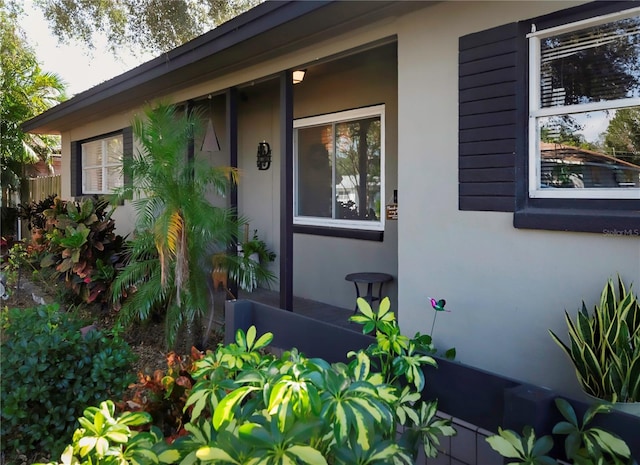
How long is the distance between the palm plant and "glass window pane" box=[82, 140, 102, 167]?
5759 mm

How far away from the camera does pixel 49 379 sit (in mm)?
3412

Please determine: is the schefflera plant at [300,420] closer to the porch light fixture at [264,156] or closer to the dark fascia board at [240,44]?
the dark fascia board at [240,44]

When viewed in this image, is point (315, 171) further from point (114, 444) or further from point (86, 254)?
point (114, 444)

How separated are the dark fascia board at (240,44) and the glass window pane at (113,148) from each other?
1.31 m

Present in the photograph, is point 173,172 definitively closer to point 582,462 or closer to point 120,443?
point 120,443

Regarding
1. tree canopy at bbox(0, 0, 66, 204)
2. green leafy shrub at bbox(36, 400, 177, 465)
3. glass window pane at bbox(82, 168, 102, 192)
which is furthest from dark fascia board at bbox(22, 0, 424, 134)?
tree canopy at bbox(0, 0, 66, 204)

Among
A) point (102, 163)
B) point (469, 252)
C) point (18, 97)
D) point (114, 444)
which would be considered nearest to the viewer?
point (114, 444)

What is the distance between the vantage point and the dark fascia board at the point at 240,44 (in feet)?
13.1

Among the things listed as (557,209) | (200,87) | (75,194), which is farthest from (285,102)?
(75,194)

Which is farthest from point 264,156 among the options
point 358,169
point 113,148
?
point 113,148

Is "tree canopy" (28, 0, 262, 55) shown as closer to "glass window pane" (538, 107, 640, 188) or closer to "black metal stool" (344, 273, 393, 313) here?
"black metal stool" (344, 273, 393, 313)

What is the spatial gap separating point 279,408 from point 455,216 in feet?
8.46

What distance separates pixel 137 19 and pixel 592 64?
1668 cm

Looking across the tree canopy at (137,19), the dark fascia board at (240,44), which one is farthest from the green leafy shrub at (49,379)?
the tree canopy at (137,19)
